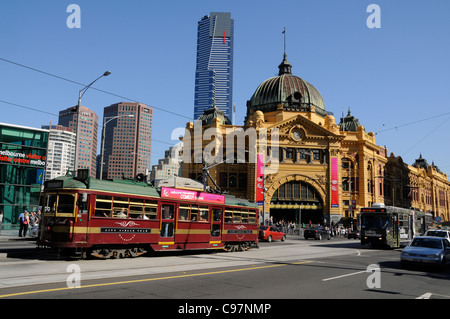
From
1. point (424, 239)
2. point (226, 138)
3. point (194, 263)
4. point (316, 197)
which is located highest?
point (226, 138)

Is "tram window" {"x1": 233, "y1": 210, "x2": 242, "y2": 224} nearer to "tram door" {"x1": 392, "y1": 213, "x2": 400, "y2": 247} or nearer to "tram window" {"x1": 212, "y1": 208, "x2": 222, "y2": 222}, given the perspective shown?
"tram window" {"x1": 212, "y1": 208, "x2": 222, "y2": 222}

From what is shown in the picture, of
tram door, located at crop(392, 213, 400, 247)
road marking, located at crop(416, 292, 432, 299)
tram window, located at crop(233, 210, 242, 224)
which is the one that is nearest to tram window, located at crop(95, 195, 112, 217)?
tram window, located at crop(233, 210, 242, 224)

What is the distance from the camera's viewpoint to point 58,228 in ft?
48.9

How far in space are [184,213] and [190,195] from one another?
1.02 meters

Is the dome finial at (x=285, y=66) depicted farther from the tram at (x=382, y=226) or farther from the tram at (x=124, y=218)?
the tram at (x=124, y=218)

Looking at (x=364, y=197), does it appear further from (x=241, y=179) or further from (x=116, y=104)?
(x=116, y=104)

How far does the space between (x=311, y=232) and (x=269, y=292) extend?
33.4m

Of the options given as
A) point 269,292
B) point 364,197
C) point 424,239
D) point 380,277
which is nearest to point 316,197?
point 364,197

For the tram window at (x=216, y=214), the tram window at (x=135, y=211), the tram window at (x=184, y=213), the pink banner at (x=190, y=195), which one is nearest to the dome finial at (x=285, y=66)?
the pink banner at (x=190, y=195)

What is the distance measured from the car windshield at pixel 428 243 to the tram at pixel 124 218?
33.1 ft

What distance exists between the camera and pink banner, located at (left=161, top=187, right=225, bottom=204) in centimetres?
1862

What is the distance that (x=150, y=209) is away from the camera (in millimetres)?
17781

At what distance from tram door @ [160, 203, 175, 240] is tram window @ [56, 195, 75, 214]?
4.53m
